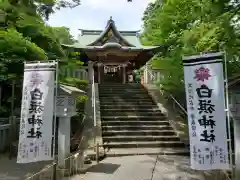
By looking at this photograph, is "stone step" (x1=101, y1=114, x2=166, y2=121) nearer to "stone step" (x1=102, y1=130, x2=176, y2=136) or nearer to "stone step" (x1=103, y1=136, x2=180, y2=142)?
"stone step" (x1=102, y1=130, x2=176, y2=136)

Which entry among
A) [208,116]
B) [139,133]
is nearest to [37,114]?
[208,116]

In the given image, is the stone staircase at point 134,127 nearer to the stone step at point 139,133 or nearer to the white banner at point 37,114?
the stone step at point 139,133

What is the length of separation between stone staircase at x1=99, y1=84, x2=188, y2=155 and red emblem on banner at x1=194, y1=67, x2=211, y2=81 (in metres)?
4.71

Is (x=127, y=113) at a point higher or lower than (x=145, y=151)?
higher

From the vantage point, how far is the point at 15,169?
24.7 feet

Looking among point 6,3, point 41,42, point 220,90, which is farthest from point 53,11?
point 220,90

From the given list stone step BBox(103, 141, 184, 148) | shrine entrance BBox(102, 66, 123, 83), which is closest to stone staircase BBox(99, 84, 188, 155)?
stone step BBox(103, 141, 184, 148)

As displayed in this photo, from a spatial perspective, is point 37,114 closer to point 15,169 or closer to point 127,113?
point 15,169

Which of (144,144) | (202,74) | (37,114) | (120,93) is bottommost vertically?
(144,144)

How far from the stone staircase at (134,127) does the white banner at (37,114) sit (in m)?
3.80

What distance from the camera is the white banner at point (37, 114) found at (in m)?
6.09

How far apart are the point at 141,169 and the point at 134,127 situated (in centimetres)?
414

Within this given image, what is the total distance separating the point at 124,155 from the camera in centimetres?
951

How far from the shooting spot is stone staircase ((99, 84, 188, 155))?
410 inches
